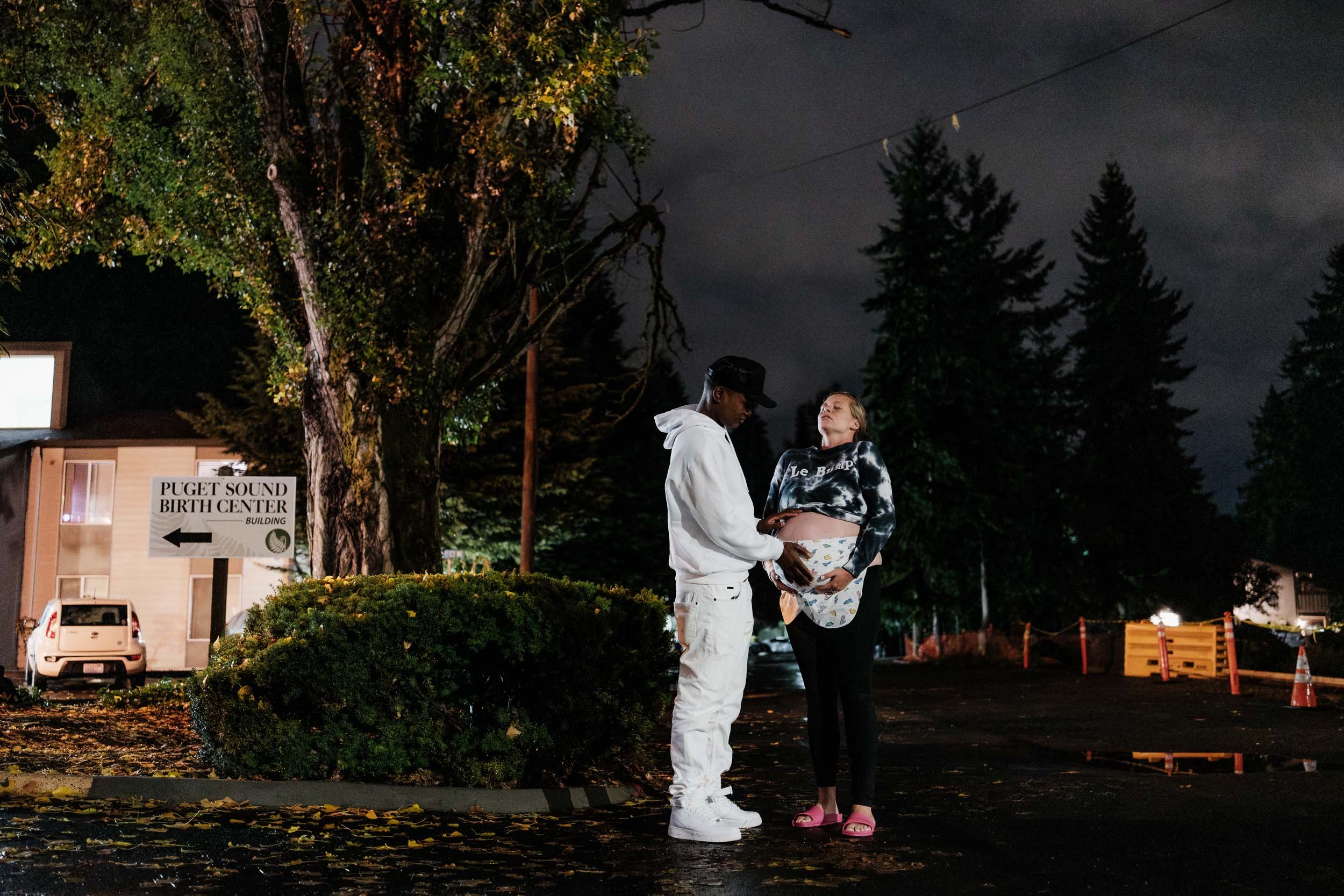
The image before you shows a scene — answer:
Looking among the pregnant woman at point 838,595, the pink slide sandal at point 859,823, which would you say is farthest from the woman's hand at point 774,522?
the pink slide sandal at point 859,823

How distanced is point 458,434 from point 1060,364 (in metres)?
38.8

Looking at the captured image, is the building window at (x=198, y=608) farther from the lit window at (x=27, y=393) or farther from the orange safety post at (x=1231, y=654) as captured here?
the orange safety post at (x=1231, y=654)

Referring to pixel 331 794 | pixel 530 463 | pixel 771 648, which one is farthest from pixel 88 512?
pixel 771 648

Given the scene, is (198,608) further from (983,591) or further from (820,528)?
(820,528)

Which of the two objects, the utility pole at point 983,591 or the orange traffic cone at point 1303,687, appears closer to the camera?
the orange traffic cone at point 1303,687

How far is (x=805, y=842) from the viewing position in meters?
5.38

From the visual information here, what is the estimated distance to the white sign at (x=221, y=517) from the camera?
1068 centimetres

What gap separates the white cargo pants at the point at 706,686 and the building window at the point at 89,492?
29940 mm

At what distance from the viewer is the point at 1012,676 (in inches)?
914

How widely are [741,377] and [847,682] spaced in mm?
1483

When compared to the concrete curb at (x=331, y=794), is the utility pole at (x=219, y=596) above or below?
above

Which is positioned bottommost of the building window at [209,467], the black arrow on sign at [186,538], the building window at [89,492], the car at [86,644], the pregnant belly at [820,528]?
Answer: the car at [86,644]

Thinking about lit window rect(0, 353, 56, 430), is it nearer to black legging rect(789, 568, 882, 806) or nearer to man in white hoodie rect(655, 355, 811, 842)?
man in white hoodie rect(655, 355, 811, 842)

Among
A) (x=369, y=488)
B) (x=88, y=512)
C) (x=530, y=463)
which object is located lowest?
(x=369, y=488)
